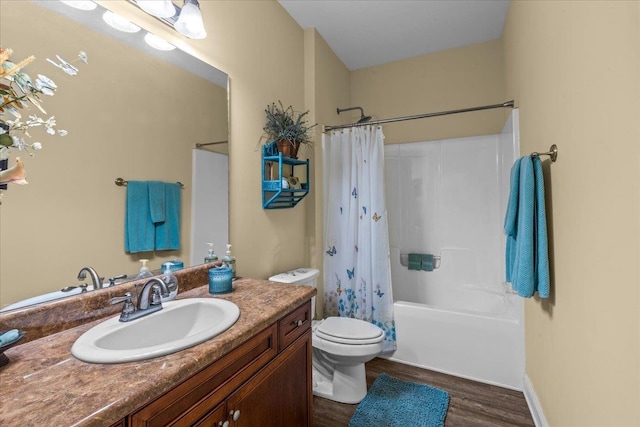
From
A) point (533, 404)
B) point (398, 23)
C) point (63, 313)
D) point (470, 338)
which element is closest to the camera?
point (63, 313)

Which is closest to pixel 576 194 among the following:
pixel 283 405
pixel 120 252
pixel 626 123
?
→ pixel 626 123

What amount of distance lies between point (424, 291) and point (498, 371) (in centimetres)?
94

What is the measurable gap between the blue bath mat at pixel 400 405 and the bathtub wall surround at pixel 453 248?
1.05 ft

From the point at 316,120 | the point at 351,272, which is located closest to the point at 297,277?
the point at 351,272

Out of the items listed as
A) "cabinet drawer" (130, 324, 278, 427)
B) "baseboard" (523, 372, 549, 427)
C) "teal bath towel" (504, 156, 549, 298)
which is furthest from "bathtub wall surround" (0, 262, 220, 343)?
"baseboard" (523, 372, 549, 427)

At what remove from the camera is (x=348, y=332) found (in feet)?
6.22

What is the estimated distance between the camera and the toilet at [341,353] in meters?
1.77

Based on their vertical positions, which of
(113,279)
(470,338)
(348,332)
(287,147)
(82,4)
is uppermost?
(82,4)

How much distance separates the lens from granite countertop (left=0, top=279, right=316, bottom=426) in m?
0.56

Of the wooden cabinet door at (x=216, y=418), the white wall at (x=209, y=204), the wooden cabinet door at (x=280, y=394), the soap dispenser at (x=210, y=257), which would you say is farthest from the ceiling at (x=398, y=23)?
the wooden cabinet door at (x=216, y=418)

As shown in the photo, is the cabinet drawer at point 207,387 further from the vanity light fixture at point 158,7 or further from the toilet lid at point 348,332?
the vanity light fixture at point 158,7

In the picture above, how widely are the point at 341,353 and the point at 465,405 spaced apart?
2.76 ft

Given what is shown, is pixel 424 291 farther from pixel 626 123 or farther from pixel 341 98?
pixel 626 123

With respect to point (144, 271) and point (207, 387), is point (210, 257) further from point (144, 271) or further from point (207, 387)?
point (207, 387)
